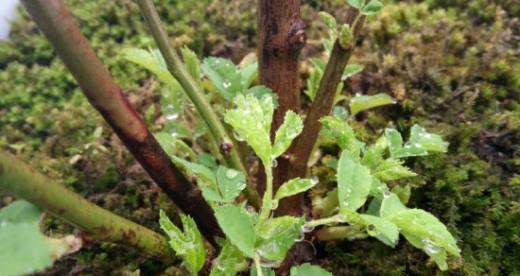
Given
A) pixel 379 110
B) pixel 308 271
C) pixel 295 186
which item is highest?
pixel 295 186

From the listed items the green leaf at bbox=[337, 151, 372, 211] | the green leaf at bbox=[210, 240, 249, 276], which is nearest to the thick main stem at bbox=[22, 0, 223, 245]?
the green leaf at bbox=[210, 240, 249, 276]

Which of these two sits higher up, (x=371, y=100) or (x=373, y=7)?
(x=373, y=7)

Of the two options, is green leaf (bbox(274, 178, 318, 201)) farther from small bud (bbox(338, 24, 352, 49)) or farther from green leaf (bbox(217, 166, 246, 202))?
small bud (bbox(338, 24, 352, 49))

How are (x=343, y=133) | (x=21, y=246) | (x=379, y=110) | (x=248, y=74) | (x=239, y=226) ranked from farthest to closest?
(x=379, y=110) < (x=248, y=74) < (x=343, y=133) < (x=239, y=226) < (x=21, y=246)

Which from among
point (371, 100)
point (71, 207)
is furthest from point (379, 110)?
point (71, 207)

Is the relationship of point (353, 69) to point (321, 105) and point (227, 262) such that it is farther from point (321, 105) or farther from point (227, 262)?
point (227, 262)

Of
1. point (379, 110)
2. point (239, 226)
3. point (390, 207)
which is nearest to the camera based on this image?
point (239, 226)

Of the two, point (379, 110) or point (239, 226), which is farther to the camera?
point (379, 110)
